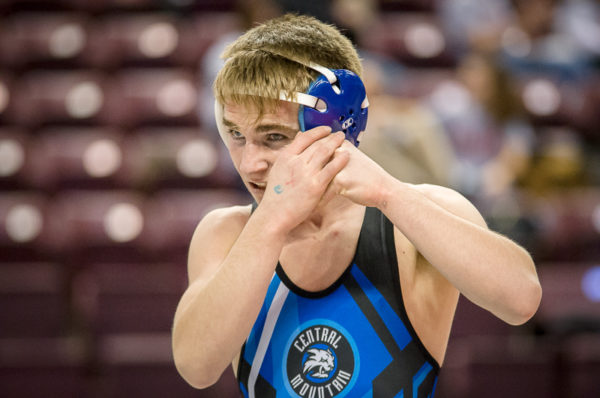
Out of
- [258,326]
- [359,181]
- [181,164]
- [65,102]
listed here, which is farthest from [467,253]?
[65,102]

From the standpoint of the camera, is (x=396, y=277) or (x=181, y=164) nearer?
(x=396, y=277)

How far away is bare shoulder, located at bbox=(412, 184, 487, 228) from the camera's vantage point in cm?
202

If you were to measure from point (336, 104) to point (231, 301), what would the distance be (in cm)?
54

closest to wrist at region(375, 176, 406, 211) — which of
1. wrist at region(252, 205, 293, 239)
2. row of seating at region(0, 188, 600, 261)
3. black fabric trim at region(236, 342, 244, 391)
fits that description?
wrist at region(252, 205, 293, 239)

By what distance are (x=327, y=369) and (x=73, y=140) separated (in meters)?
5.21

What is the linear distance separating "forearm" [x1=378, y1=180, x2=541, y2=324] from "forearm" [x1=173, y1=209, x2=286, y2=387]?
11.7 inches

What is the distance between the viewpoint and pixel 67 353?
4645mm

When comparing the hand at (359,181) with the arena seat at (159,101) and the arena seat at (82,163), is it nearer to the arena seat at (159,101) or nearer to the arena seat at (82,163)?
the arena seat at (82,163)

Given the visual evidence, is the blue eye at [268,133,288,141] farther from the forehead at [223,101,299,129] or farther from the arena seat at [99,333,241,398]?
the arena seat at [99,333,241,398]

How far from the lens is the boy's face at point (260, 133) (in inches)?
75.6

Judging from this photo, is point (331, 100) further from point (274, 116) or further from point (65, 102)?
point (65, 102)

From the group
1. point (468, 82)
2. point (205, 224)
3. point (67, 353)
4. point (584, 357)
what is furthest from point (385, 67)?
point (205, 224)

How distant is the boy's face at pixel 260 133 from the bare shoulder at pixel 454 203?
373 millimetres

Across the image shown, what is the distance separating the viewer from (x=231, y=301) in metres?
1.84
